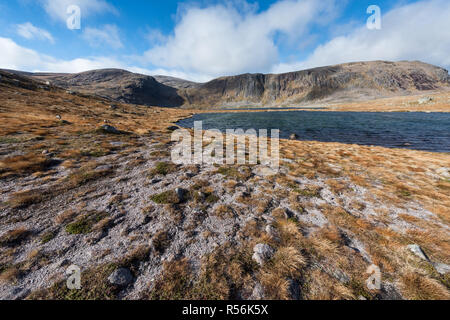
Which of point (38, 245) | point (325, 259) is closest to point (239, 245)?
point (325, 259)

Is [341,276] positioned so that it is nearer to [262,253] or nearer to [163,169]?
[262,253]

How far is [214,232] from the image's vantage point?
530 centimetres

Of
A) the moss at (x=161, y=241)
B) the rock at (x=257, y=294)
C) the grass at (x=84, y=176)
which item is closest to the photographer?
the rock at (x=257, y=294)

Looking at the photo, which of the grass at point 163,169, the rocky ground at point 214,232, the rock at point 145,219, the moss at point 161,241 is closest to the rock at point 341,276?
the rocky ground at point 214,232

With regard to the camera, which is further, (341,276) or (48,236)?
(48,236)

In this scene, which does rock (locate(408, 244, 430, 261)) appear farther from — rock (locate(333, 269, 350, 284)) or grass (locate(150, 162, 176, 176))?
grass (locate(150, 162, 176, 176))

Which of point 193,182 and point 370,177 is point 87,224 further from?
point 370,177

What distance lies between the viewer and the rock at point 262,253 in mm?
4344

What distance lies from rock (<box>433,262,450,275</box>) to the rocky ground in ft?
0.09

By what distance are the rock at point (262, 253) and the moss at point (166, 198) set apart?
145 inches

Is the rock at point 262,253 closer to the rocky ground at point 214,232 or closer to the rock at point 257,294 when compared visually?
the rocky ground at point 214,232

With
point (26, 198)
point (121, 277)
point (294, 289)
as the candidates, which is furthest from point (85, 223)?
point (294, 289)

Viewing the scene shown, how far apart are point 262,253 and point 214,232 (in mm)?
1610
